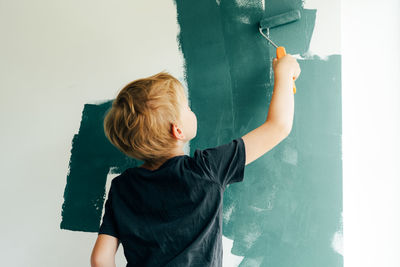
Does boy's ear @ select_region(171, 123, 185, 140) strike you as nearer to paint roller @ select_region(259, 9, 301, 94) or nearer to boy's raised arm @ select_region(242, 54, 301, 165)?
boy's raised arm @ select_region(242, 54, 301, 165)

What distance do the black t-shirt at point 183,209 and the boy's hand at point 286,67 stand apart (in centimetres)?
23

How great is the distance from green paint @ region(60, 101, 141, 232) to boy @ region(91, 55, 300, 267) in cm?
21

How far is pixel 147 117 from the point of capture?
0.72m

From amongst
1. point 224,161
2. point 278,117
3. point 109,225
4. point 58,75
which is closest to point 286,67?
point 278,117

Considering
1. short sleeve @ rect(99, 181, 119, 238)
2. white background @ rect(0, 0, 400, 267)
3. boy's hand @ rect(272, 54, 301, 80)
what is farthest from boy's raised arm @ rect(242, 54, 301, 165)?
short sleeve @ rect(99, 181, 119, 238)

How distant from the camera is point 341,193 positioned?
834mm

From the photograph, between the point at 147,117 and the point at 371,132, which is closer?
the point at 147,117

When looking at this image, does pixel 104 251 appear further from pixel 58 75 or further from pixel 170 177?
pixel 58 75

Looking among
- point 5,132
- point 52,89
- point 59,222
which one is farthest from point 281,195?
point 5,132

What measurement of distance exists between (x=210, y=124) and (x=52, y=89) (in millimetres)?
560

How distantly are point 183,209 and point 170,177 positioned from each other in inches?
3.3

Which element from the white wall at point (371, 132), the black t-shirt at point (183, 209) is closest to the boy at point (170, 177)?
the black t-shirt at point (183, 209)

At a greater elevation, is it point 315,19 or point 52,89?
point 315,19

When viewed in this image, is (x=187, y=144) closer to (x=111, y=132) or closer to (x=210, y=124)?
(x=210, y=124)
